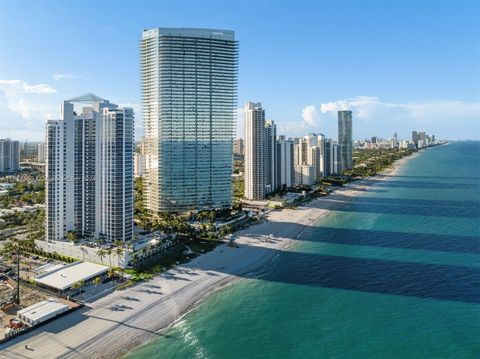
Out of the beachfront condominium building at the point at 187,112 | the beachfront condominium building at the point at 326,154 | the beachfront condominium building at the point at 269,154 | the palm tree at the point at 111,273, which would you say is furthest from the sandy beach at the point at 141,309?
the beachfront condominium building at the point at 326,154

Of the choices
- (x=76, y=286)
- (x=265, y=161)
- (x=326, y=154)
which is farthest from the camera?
(x=326, y=154)

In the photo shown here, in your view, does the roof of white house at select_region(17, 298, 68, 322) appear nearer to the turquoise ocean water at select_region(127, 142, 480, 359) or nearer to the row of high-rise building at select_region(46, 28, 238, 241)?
the turquoise ocean water at select_region(127, 142, 480, 359)

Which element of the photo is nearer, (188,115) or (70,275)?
(70,275)

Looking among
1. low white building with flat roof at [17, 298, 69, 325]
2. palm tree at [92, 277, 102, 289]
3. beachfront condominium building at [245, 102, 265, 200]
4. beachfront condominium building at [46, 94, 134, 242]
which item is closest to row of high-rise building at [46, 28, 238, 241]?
beachfront condominium building at [245, 102, 265, 200]

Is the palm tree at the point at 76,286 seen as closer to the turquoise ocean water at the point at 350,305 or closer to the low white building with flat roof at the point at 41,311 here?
the low white building with flat roof at the point at 41,311

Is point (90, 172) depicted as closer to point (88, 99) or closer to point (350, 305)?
point (88, 99)

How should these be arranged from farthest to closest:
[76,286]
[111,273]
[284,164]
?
1. [284,164]
2. [111,273]
3. [76,286]

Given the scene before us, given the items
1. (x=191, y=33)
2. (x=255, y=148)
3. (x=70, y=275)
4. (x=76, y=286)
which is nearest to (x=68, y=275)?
(x=70, y=275)
